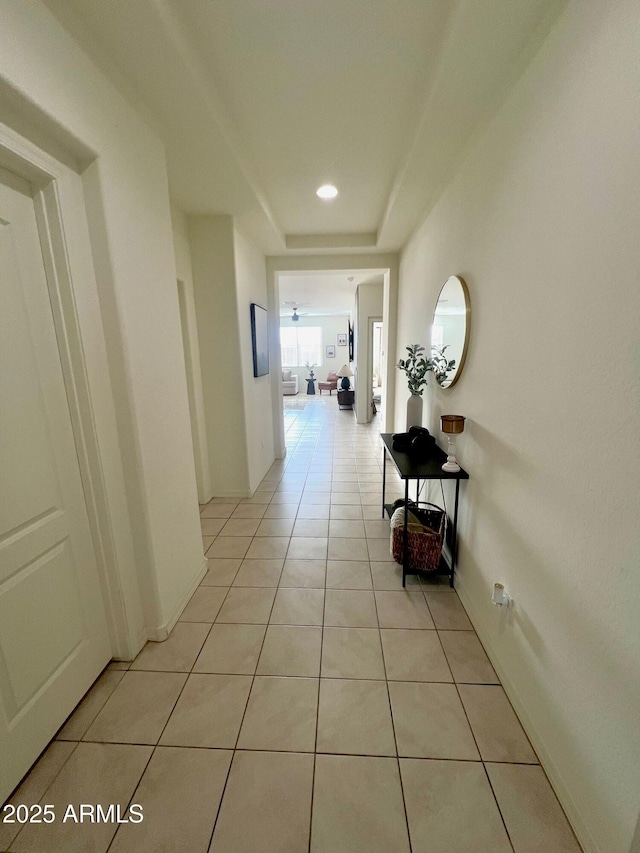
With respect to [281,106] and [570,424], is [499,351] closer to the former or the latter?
[570,424]

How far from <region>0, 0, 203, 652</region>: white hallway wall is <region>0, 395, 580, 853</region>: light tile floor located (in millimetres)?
360

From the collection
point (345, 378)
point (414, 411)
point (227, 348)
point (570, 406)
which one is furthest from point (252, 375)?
point (345, 378)

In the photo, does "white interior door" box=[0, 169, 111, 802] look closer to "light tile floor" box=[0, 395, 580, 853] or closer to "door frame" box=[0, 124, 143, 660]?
"door frame" box=[0, 124, 143, 660]

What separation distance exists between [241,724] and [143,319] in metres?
1.80

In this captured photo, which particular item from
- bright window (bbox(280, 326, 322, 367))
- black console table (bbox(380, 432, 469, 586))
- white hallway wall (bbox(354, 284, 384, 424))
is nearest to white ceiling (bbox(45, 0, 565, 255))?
black console table (bbox(380, 432, 469, 586))

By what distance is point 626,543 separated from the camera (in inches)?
33.1

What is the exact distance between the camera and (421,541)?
2.05 m

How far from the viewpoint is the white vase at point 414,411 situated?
2.73 meters

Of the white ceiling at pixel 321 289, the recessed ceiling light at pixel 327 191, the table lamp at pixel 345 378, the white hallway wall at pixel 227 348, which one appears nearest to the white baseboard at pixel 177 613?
the white hallway wall at pixel 227 348

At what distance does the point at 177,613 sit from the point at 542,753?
174 cm

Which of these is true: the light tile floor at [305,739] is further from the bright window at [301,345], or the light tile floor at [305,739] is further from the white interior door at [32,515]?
the bright window at [301,345]

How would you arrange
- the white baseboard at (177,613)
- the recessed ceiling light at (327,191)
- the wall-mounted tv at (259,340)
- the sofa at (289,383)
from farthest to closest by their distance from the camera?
the sofa at (289,383) → the wall-mounted tv at (259,340) → the recessed ceiling light at (327,191) → the white baseboard at (177,613)

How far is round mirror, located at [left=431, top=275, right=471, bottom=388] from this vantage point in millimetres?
1862

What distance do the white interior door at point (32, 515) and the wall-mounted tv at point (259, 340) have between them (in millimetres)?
2303
